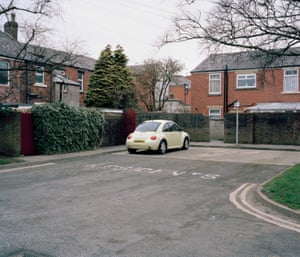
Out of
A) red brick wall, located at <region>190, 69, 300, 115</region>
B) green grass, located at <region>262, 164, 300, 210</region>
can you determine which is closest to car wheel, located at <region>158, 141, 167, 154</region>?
green grass, located at <region>262, 164, 300, 210</region>

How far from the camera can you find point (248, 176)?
1103 cm

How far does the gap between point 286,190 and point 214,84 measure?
2638cm

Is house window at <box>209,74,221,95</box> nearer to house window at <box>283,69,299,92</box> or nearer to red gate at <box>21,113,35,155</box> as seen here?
house window at <box>283,69,299,92</box>

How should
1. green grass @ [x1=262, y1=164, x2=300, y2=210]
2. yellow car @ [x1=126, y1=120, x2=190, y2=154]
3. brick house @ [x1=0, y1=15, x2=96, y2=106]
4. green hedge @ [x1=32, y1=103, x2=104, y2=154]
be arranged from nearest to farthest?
green grass @ [x1=262, y1=164, x2=300, y2=210]
green hedge @ [x1=32, y1=103, x2=104, y2=154]
yellow car @ [x1=126, y1=120, x2=190, y2=154]
brick house @ [x1=0, y1=15, x2=96, y2=106]

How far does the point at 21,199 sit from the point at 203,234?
437 centimetres

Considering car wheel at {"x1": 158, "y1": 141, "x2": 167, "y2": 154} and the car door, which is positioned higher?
the car door

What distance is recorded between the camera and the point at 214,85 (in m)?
33.5

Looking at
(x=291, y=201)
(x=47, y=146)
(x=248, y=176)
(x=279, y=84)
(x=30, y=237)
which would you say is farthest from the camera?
(x=279, y=84)

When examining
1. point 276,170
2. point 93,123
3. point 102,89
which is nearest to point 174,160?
point 276,170

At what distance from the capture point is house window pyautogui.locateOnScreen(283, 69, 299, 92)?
97.6 ft

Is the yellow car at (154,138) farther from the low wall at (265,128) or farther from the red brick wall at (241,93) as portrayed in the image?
the red brick wall at (241,93)

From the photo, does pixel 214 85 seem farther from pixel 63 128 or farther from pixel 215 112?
pixel 63 128

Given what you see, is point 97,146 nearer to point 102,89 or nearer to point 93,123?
point 93,123

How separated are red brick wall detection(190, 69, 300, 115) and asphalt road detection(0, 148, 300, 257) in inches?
827
